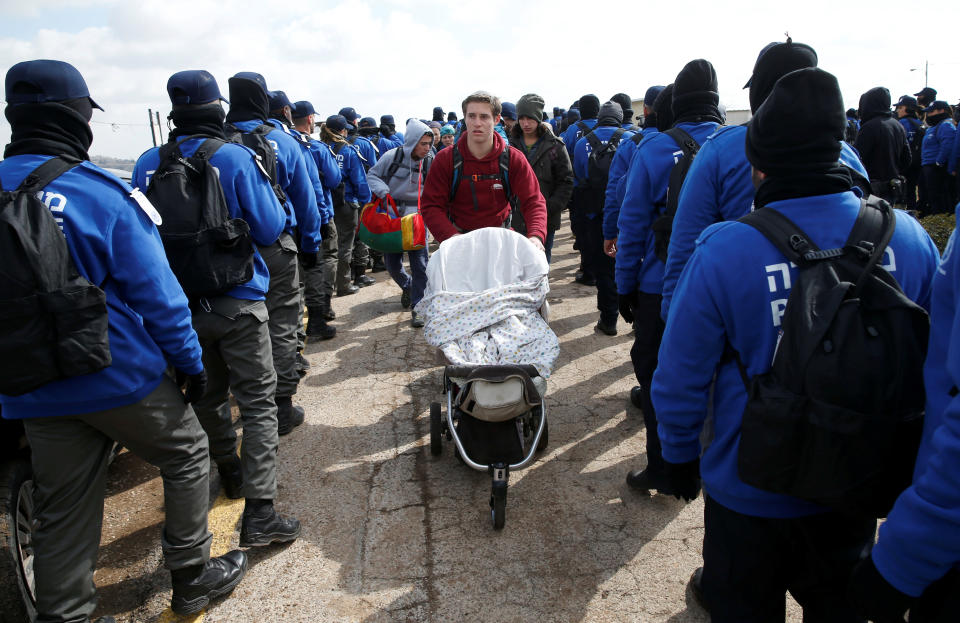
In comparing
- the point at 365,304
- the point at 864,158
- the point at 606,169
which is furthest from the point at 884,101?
the point at 365,304

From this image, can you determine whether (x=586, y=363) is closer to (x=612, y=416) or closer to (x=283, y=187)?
(x=612, y=416)

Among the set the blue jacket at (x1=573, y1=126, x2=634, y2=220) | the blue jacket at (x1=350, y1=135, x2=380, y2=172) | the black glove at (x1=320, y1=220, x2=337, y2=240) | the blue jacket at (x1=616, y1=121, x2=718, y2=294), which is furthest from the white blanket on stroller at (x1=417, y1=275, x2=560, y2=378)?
the blue jacket at (x1=350, y1=135, x2=380, y2=172)

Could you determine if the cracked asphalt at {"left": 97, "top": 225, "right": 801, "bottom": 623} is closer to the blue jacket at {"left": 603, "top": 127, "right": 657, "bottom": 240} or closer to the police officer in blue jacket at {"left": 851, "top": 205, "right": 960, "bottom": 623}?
the blue jacket at {"left": 603, "top": 127, "right": 657, "bottom": 240}

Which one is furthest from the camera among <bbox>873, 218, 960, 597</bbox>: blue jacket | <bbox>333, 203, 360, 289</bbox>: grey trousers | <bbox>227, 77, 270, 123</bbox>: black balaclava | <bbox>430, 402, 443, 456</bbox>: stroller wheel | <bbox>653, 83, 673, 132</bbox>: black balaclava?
<bbox>333, 203, 360, 289</bbox>: grey trousers

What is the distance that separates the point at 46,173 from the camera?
215cm

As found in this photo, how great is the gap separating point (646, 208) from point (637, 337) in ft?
2.41

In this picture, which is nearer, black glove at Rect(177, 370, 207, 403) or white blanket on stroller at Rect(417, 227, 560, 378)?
black glove at Rect(177, 370, 207, 403)

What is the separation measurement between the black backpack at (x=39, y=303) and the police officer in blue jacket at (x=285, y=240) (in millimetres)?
1921

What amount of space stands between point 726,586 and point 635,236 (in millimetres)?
2075

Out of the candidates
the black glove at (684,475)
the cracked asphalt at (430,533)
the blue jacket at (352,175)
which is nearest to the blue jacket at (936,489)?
the black glove at (684,475)

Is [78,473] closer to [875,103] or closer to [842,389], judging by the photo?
[842,389]

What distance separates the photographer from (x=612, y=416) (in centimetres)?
445

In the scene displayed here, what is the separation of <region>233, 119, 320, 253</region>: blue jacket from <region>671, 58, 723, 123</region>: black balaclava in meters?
2.64

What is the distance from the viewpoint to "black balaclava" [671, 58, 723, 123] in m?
3.31
